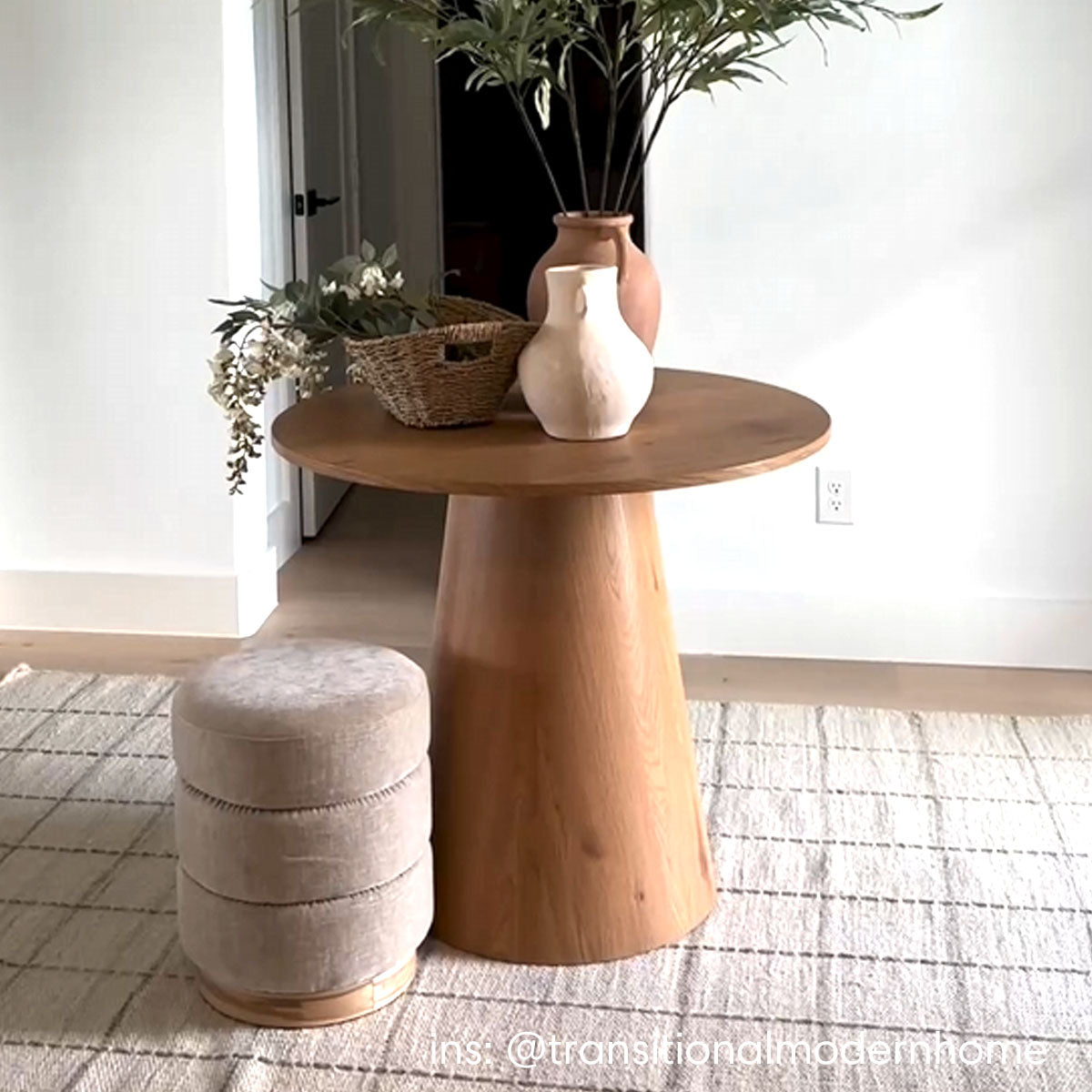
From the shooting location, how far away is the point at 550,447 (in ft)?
7.13

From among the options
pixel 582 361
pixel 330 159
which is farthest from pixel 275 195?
pixel 582 361

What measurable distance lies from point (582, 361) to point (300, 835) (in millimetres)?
676

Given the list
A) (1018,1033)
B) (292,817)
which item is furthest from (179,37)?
(1018,1033)

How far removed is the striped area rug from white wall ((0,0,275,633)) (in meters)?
0.72

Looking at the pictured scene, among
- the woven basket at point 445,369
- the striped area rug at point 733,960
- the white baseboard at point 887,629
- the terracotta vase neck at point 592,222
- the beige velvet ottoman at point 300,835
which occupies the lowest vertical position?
the striped area rug at point 733,960

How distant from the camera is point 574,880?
2.29 metres

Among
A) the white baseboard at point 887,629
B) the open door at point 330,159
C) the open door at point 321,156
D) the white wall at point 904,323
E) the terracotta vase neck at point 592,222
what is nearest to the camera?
the terracotta vase neck at point 592,222

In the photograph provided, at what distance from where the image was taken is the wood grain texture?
2.25 meters

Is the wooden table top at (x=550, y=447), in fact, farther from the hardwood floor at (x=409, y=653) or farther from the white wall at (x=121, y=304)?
the white wall at (x=121, y=304)

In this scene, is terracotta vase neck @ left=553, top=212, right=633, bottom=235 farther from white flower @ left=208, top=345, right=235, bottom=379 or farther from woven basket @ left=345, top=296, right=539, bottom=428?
white flower @ left=208, top=345, right=235, bottom=379

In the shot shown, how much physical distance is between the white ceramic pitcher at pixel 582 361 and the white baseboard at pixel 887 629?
142cm

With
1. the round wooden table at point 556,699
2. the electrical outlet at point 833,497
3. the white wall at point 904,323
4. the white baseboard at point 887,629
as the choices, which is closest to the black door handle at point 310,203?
the white wall at point 904,323

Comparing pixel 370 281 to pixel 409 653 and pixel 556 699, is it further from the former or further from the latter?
pixel 409 653

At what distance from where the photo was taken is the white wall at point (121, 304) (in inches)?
139
